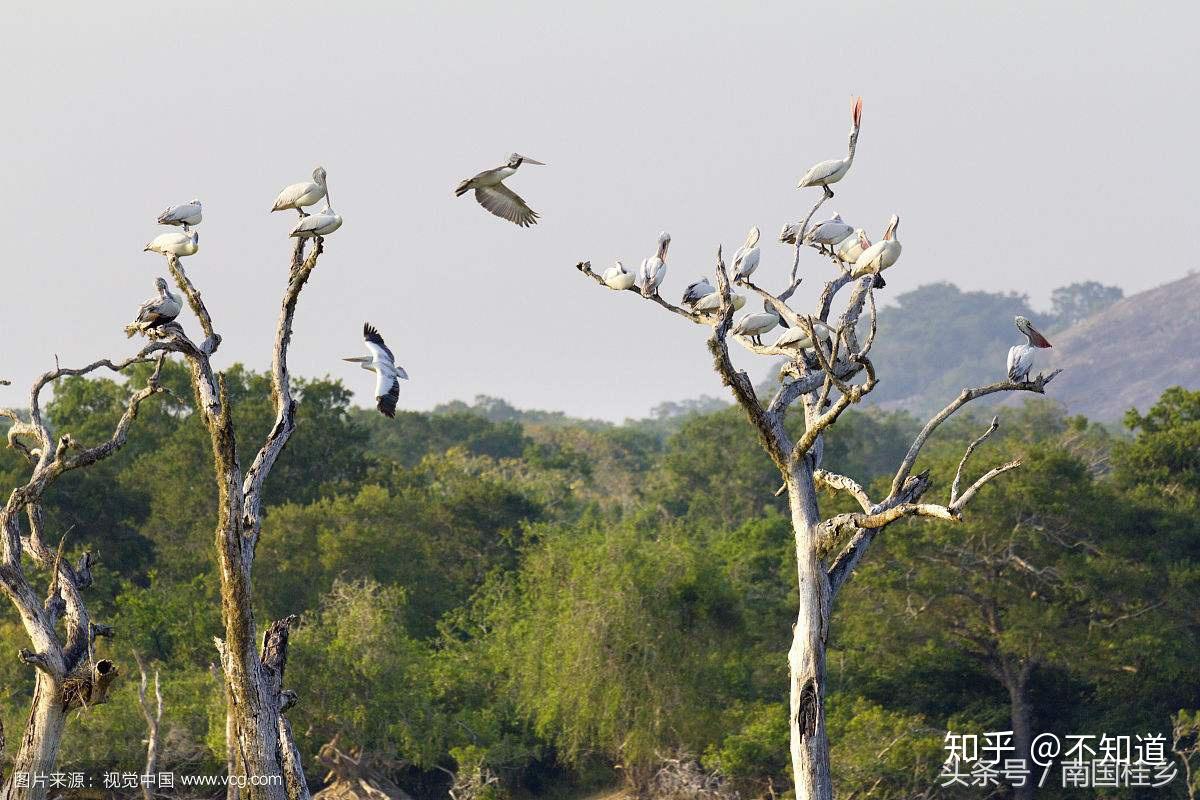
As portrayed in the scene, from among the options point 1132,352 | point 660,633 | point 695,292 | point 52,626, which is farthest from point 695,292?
point 1132,352

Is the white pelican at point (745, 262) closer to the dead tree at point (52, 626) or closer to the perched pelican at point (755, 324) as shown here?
the perched pelican at point (755, 324)

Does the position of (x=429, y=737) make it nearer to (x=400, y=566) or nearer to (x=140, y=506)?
(x=400, y=566)

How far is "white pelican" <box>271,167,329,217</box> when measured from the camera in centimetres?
1111

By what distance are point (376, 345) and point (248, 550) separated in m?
1.55

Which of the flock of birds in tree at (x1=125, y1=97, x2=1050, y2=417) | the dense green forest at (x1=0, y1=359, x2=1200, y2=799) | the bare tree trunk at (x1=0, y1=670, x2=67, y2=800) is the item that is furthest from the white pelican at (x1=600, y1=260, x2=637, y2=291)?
the dense green forest at (x1=0, y1=359, x2=1200, y2=799)

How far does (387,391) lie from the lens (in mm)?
10445

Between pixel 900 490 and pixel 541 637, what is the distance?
15.7m

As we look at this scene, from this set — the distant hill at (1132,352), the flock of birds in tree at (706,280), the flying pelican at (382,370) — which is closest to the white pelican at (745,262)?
the flock of birds in tree at (706,280)

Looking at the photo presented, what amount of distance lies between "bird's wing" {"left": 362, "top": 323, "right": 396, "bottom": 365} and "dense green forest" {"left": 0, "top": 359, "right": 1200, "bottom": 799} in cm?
1095

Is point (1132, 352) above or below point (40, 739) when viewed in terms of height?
above

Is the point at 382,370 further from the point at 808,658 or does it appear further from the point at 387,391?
the point at 808,658

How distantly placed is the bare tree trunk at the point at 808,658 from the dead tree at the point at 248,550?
3.05 metres

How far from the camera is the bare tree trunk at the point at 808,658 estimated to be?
10.1 meters

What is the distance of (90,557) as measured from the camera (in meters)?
11.7
